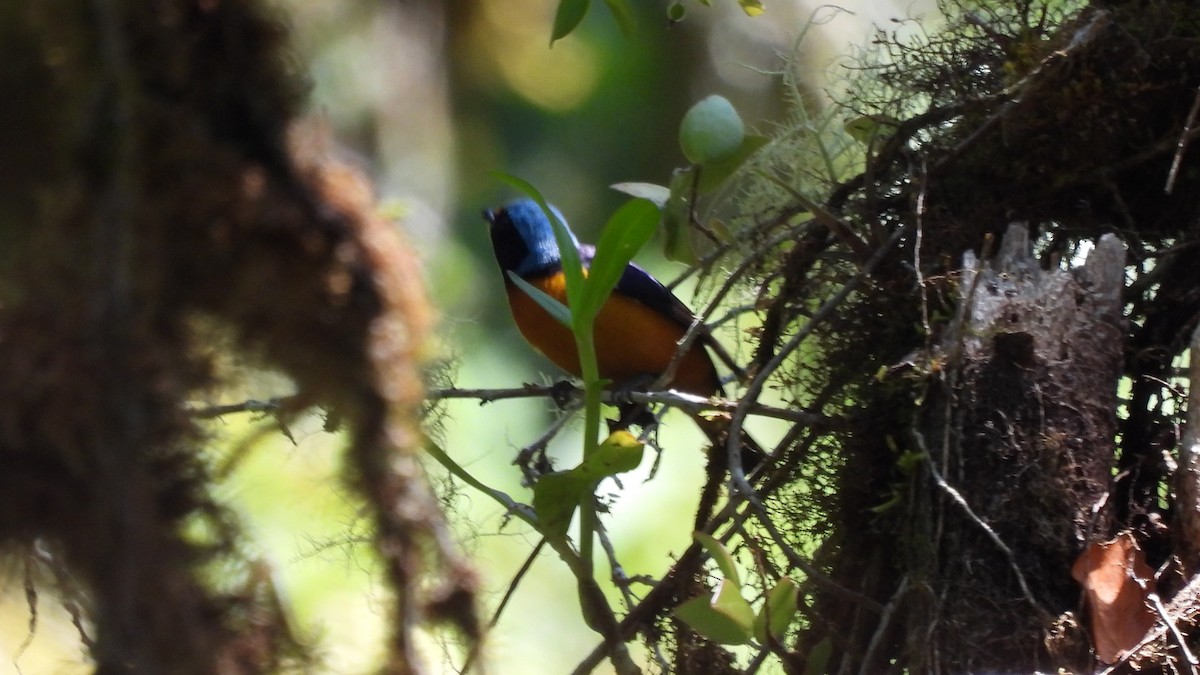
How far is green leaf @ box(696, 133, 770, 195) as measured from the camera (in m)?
1.33

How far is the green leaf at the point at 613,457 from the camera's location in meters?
1.04

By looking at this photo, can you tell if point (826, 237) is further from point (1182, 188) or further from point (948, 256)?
point (1182, 188)

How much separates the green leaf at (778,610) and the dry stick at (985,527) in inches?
6.6

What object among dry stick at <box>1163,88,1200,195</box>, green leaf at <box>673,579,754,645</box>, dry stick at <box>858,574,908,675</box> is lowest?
dry stick at <box>858,574,908,675</box>

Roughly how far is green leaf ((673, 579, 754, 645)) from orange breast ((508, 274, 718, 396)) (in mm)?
1182

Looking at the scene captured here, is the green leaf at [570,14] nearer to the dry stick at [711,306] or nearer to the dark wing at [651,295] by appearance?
the dry stick at [711,306]

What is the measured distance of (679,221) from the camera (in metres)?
1.44

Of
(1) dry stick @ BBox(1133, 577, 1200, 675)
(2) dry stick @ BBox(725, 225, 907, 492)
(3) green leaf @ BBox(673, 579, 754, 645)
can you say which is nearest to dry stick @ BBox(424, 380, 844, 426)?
(2) dry stick @ BBox(725, 225, 907, 492)

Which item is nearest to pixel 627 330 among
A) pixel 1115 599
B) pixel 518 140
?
pixel 1115 599

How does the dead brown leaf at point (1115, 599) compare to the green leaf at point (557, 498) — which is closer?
the dead brown leaf at point (1115, 599)

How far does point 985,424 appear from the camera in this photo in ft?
3.39

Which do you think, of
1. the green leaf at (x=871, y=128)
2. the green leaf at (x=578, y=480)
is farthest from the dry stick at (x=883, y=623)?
the green leaf at (x=871, y=128)

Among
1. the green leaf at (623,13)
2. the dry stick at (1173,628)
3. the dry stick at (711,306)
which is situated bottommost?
the dry stick at (1173,628)

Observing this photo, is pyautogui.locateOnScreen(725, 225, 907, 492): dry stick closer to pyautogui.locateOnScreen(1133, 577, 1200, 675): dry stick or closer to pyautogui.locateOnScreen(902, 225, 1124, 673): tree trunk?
pyautogui.locateOnScreen(902, 225, 1124, 673): tree trunk
